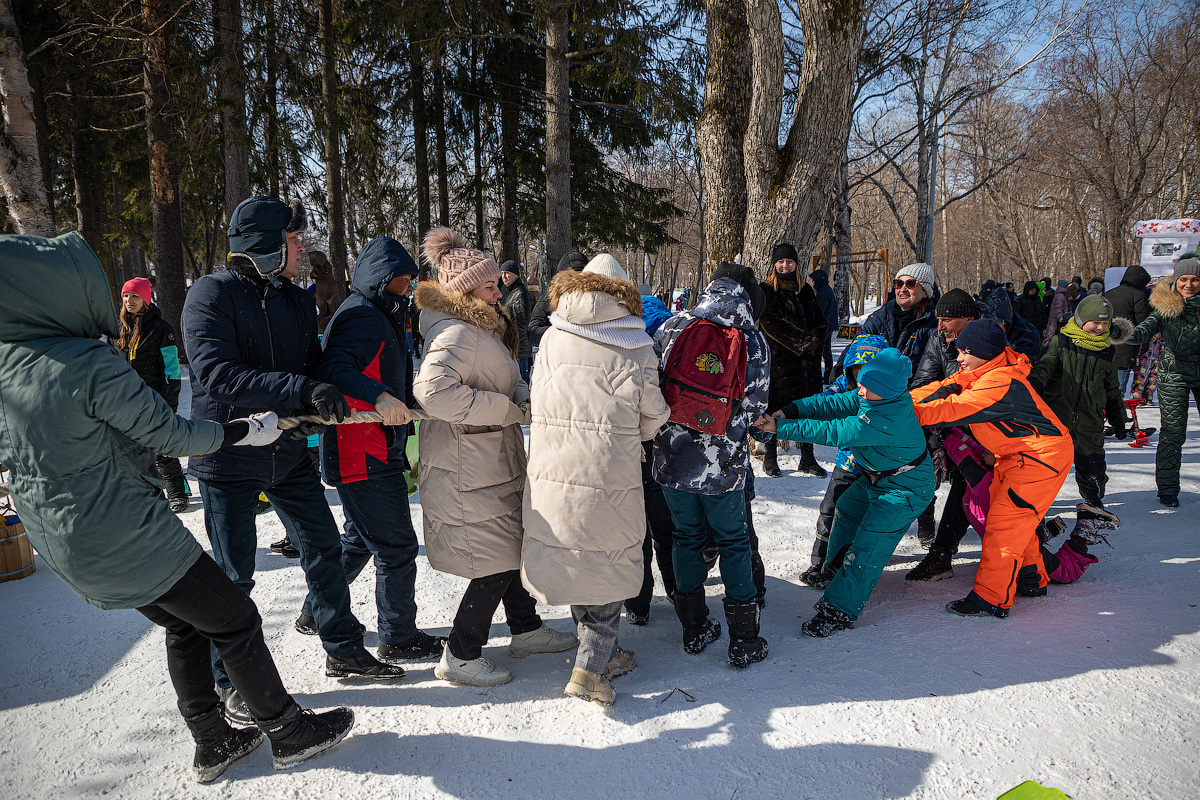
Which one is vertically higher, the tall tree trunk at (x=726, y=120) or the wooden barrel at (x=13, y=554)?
the tall tree trunk at (x=726, y=120)

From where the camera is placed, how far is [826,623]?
324 centimetres

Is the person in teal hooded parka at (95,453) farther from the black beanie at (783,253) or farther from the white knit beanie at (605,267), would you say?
the black beanie at (783,253)

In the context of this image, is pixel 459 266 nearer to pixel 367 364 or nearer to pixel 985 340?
pixel 367 364

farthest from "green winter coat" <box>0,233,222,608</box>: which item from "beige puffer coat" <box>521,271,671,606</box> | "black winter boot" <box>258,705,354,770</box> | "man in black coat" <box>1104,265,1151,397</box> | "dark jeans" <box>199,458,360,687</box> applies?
"man in black coat" <box>1104,265,1151,397</box>

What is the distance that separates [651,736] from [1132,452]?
681 centimetres

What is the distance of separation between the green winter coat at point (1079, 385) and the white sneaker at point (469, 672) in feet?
13.7

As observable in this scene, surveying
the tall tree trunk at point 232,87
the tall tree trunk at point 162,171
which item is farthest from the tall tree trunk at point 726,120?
the tall tree trunk at point 162,171

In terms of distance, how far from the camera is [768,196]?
6.00 metres

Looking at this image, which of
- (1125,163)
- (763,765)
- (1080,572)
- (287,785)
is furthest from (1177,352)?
(1125,163)

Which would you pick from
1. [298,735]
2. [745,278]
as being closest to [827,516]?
[745,278]

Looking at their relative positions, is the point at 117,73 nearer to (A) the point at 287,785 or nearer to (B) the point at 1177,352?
(A) the point at 287,785

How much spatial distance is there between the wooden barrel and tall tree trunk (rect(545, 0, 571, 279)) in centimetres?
763

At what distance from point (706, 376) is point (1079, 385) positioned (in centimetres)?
333

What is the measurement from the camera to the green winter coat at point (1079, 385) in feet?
14.8
